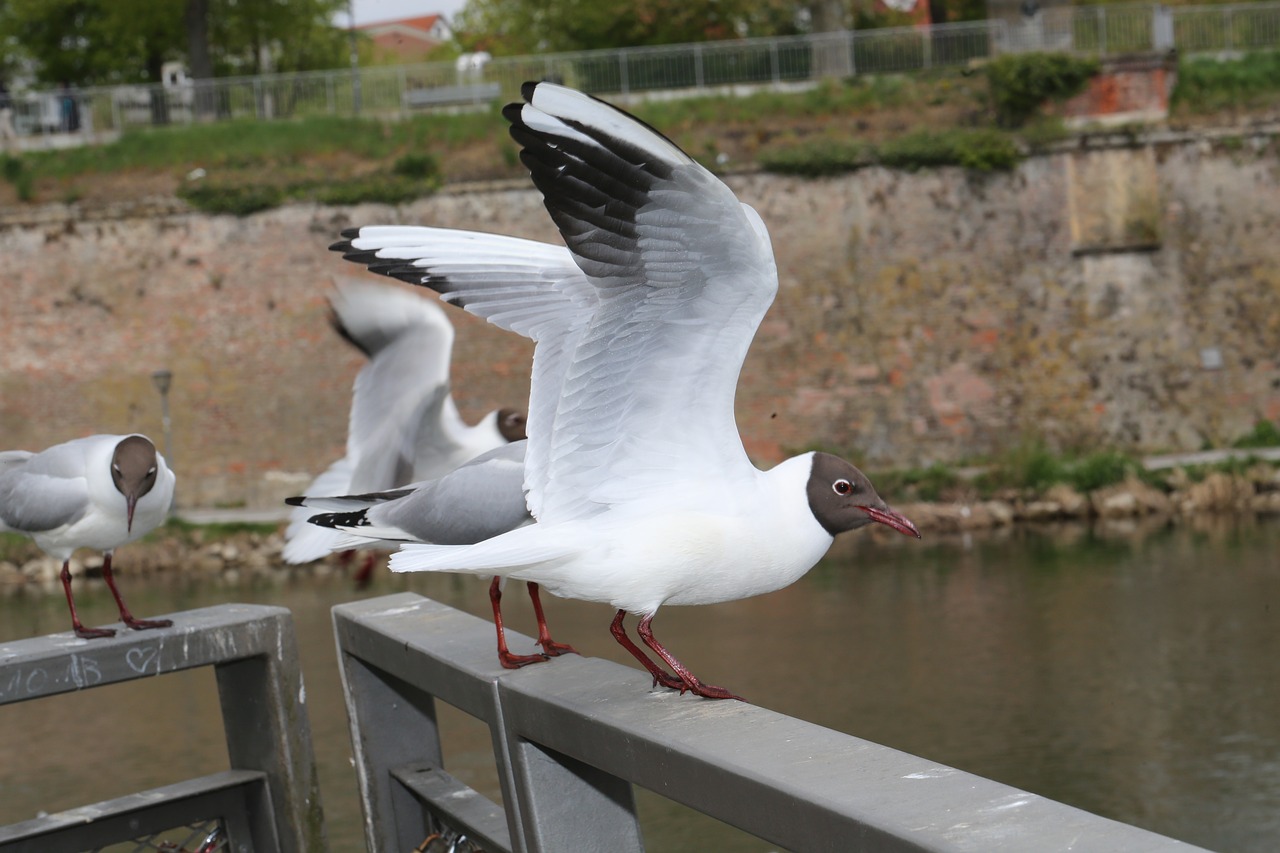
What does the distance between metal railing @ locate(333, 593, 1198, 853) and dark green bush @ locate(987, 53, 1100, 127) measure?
14795 millimetres

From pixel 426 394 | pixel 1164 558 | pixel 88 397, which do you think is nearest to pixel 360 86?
pixel 88 397

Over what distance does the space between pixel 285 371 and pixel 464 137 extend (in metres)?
3.58

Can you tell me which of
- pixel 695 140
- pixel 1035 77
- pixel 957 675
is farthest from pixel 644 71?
pixel 957 675

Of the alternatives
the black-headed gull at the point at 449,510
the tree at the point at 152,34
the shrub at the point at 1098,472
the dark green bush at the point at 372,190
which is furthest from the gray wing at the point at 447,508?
the tree at the point at 152,34

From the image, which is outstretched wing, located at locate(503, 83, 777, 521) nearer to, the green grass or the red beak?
the red beak

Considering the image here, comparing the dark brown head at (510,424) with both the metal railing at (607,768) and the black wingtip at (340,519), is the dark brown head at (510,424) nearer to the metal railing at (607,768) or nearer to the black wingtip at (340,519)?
the black wingtip at (340,519)

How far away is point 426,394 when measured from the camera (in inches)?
171

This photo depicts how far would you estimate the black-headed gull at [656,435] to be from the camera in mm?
2186

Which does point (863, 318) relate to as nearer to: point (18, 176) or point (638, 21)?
point (638, 21)

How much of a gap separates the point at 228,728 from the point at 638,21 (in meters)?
21.4

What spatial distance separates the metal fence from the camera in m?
17.3

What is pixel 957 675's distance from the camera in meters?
9.16

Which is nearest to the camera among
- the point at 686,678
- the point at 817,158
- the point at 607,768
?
the point at 607,768

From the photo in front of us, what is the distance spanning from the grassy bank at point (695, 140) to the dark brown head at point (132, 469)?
12.9 meters
